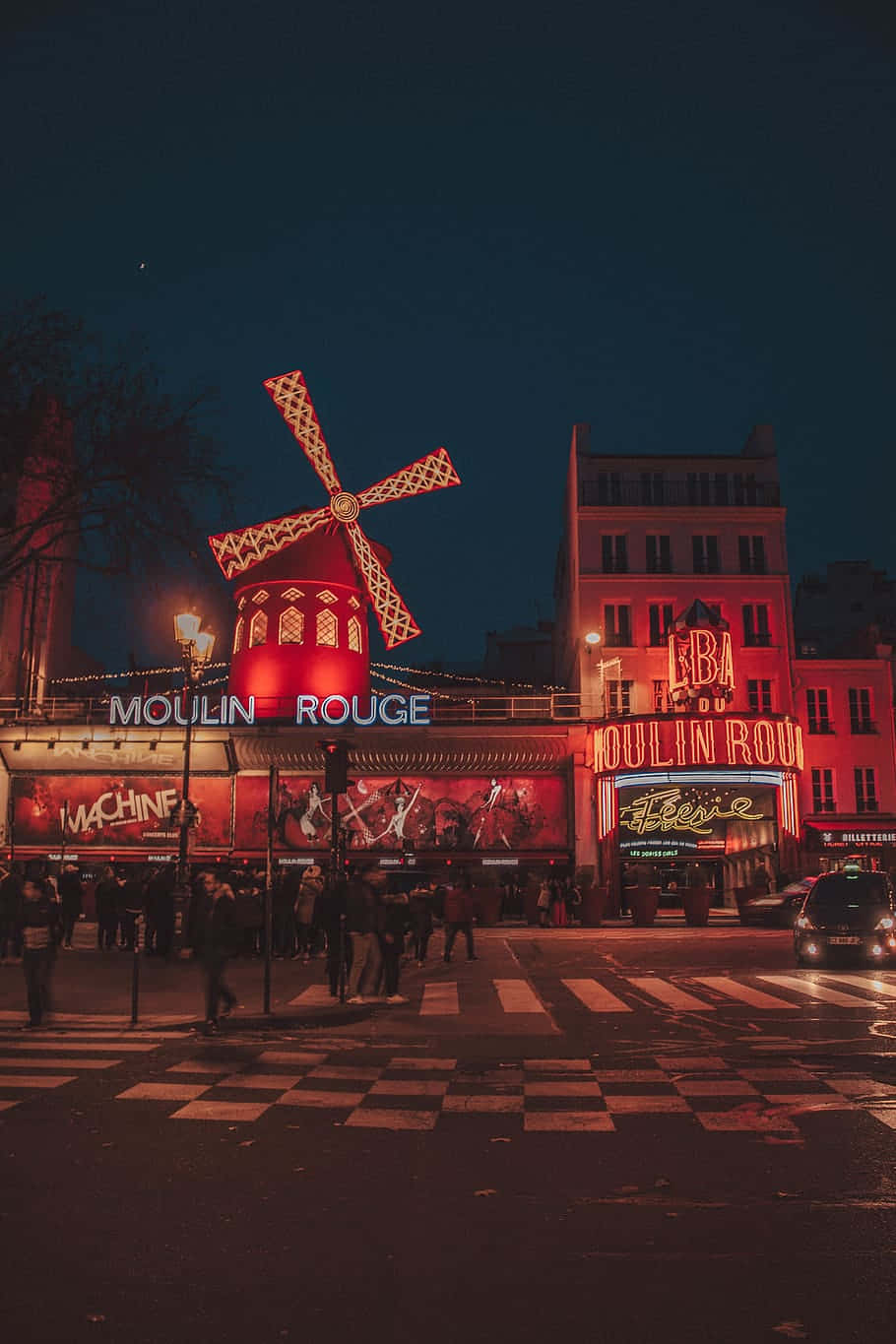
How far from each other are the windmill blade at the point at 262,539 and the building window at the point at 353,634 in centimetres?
321

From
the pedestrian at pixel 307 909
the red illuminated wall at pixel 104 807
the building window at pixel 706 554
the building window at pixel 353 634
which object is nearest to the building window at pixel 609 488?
the building window at pixel 706 554

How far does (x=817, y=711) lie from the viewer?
3766 centimetres

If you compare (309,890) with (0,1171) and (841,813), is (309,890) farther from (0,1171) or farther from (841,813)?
(841,813)

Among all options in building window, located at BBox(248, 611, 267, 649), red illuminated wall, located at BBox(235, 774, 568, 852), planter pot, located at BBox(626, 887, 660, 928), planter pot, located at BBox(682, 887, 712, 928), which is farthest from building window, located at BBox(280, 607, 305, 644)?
planter pot, located at BBox(682, 887, 712, 928)

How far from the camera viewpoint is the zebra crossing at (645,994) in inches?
487

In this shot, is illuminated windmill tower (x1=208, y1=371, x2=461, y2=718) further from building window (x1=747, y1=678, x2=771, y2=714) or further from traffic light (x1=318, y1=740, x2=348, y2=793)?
traffic light (x1=318, y1=740, x2=348, y2=793)

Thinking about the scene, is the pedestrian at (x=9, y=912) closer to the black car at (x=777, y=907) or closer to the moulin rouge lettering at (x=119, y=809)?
the moulin rouge lettering at (x=119, y=809)

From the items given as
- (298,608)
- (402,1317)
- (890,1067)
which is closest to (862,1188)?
(402,1317)

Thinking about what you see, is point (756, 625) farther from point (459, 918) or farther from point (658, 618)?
point (459, 918)

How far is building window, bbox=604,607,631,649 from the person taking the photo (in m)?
37.2

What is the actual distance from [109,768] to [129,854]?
2809 millimetres

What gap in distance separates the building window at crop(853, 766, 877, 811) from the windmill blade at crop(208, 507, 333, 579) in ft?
65.0

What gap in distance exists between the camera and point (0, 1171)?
569 centimetres

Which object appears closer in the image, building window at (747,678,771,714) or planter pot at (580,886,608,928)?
planter pot at (580,886,608,928)
